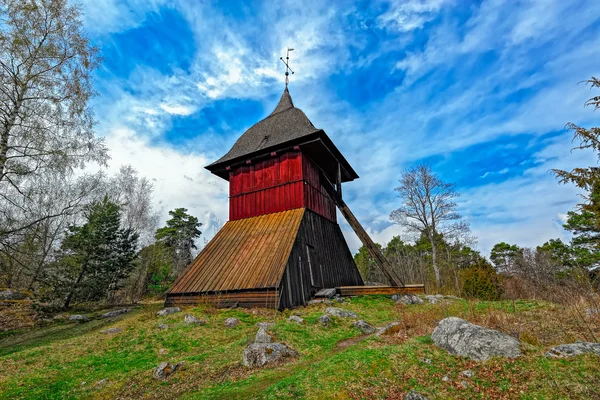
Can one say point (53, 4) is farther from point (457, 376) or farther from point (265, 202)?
point (457, 376)

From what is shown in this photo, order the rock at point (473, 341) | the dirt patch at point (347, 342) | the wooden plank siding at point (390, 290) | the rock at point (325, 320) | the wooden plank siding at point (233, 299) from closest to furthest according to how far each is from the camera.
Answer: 1. the rock at point (473, 341)
2. the dirt patch at point (347, 342)
3. the rock at point (325, 320)
4. the wooden plank siding at point (233, 299)
5. the wooden plank siding at point (390, 290)

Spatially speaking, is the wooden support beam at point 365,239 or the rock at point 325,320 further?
the wooden support beam at point 365,239

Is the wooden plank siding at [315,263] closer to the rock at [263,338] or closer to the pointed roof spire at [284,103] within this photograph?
the rock at [263,338]

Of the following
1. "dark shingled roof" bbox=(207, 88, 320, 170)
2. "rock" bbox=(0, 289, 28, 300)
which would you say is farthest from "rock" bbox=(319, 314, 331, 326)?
"rock" bbox=(0, 289, 28, 300)

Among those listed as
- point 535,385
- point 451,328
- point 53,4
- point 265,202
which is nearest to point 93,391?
point 451,328

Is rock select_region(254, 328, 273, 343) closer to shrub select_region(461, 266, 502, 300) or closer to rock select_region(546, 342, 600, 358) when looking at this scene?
rock select_region(546, 342, 600, 358)

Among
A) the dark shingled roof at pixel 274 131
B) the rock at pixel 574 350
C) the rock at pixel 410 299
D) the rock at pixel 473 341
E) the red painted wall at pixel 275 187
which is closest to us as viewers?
the rock at pixel 574 350

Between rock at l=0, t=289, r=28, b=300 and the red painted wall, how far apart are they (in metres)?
13.7

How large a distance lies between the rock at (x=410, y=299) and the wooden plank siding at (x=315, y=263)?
145 inches

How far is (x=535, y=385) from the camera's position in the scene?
147 inches

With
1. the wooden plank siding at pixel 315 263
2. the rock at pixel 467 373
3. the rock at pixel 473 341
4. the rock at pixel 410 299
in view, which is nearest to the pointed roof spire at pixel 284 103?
the wooden plank siding at pixel 315 263

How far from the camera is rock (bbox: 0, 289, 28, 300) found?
16997 mm

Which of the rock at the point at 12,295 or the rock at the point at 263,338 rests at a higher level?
the rock at the point at 12,295

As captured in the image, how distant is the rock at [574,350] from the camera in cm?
411
